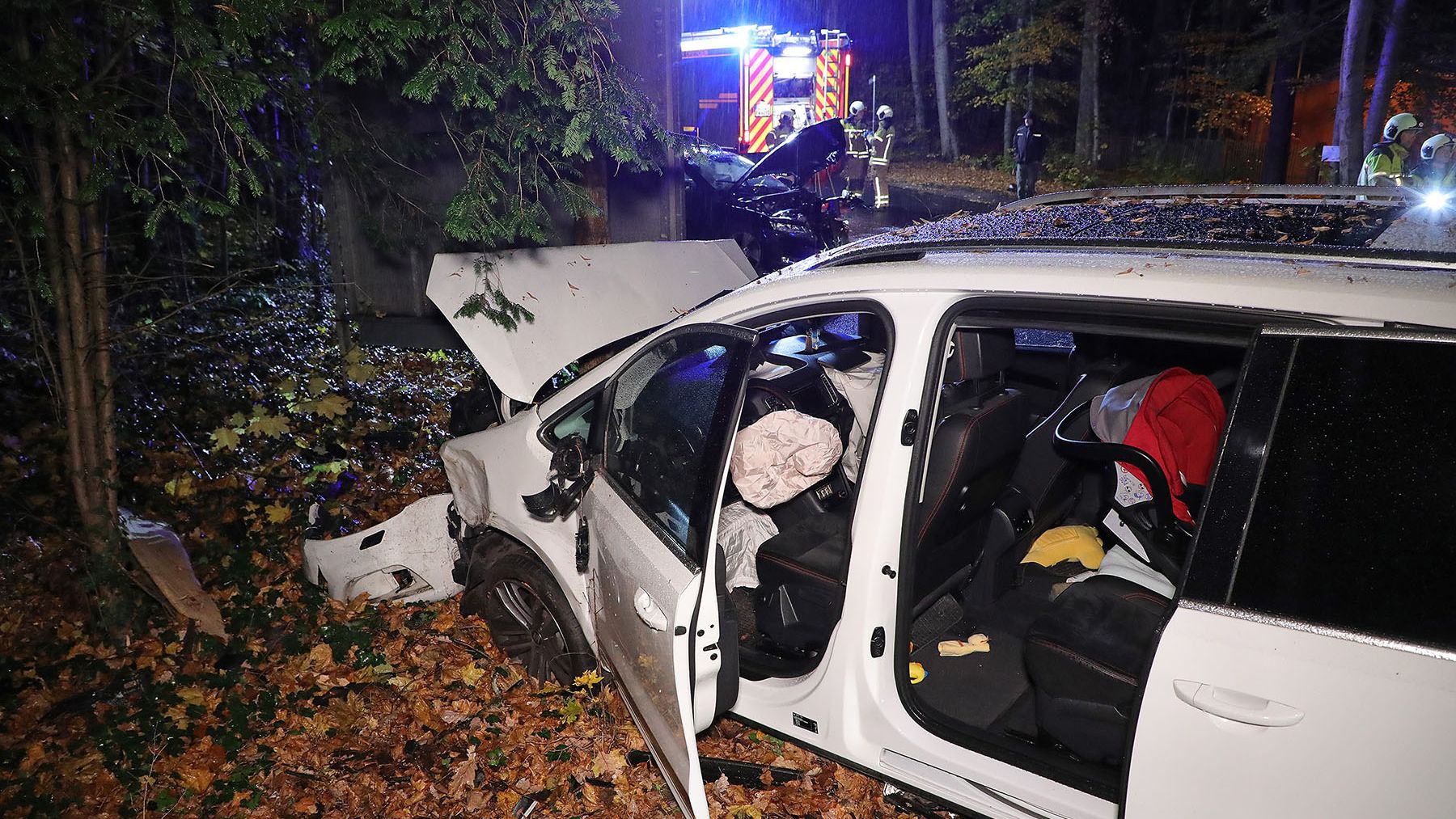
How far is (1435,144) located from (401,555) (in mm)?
11467

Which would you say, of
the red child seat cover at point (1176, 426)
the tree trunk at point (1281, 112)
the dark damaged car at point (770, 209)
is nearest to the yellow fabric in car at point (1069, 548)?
the red child seat cover at point (1176, 426)

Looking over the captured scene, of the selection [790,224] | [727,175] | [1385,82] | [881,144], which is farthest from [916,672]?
[1385,82]

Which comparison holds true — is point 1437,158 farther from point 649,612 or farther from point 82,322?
point 82,322

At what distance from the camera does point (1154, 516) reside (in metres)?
3.03

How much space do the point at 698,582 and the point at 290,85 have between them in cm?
320

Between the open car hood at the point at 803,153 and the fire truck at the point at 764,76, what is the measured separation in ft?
40.2

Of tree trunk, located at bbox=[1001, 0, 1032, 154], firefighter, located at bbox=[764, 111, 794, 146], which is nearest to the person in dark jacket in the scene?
firefighter, located at bbox=[764, 111, 794, 146]

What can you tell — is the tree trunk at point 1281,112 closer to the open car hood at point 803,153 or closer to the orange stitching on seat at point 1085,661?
the open car hood at point 803,153

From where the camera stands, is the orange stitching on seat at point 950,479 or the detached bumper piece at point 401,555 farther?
the detached bumper piece at point 401,555

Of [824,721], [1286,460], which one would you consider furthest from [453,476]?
[1286,460]

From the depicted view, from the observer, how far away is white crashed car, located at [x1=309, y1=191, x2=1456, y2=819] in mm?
1627

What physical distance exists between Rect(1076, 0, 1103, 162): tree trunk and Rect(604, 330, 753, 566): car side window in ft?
77.2

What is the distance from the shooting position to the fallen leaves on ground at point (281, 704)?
2861 mm

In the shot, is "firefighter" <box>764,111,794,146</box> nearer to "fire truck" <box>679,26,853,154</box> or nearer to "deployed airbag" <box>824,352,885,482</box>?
"fire truck" <box>679,26,853,154</box>
